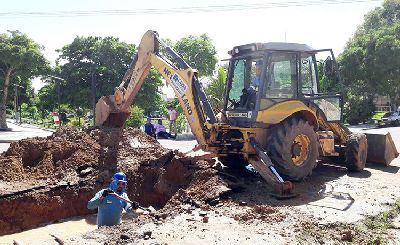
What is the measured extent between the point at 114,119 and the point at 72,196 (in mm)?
2645

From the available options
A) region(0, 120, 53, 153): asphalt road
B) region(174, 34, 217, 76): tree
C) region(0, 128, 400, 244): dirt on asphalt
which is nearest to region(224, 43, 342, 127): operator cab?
region(0, 128, 400, 244): dirt on asphalt

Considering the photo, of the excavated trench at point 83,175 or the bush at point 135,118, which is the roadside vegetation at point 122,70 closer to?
the bush at point 135,118

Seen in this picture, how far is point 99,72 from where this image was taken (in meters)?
25.6

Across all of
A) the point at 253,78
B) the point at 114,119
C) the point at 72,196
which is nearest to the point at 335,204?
the point at 253,78

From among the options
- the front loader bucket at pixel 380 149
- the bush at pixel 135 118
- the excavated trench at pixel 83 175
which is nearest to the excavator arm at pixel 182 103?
the excavated trench at pixel 83 175

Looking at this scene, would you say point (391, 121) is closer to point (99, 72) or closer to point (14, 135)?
point (99, 72)

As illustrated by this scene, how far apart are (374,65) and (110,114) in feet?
76.3

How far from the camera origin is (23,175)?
25.7 ft

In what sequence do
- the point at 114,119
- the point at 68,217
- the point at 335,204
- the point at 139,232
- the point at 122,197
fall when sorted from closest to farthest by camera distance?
1. the point at 139,232
2. the point at 122,197
3. the point at 335,204
4. the point at 68,217
5. the point at 114,119

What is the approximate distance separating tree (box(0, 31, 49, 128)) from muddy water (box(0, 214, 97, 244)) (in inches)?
787

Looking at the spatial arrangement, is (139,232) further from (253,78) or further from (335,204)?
(253,78)

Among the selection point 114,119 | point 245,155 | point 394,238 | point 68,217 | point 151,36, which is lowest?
point 68,217

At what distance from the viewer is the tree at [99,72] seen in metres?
25.6

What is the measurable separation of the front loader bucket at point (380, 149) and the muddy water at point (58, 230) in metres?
6.86
